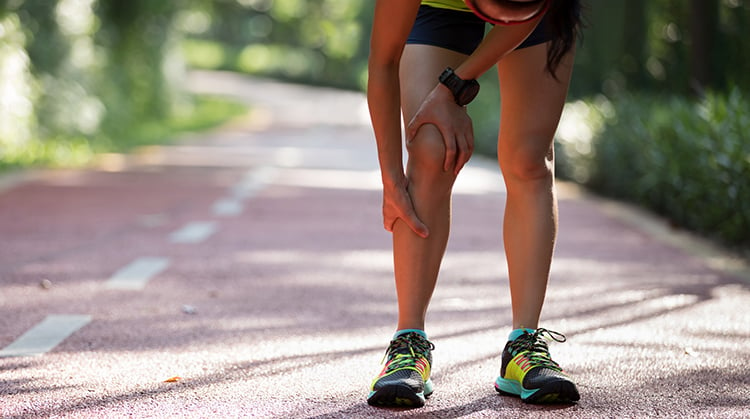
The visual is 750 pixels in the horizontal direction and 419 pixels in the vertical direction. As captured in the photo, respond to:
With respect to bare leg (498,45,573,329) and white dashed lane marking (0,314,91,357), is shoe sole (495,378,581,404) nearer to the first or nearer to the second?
bare leg (498,45,573,329)

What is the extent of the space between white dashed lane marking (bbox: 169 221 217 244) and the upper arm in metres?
4.94

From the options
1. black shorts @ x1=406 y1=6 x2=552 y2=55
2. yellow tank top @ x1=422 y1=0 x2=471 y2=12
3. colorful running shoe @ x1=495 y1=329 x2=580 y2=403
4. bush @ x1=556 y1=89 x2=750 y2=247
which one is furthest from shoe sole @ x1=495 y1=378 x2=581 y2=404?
bush @ x1=556 y1=89 x2=750 y2=247

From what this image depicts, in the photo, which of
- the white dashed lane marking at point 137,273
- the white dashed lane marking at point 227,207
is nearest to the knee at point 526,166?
the white dashed lane marking at point 137,273

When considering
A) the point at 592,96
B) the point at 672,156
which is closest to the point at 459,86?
the point at 672,156

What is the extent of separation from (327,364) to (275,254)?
3516 mm

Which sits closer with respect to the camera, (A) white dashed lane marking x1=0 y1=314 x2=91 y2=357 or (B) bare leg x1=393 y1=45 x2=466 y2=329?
(B) bare leg x1=393 y1=45 x2=466 y2=329

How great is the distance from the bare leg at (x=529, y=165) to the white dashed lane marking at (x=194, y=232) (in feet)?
15.8

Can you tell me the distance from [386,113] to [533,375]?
2.88 ft

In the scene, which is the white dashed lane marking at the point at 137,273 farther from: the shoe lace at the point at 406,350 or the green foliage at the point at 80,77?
the green foliage at the point at 80,77

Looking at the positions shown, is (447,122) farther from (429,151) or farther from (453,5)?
(453,5)

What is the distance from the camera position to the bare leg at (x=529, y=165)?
3408 millimetres

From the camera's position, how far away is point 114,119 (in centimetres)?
2086

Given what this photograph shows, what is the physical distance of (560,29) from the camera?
337 centimetres

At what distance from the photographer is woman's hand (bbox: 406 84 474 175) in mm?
3277
